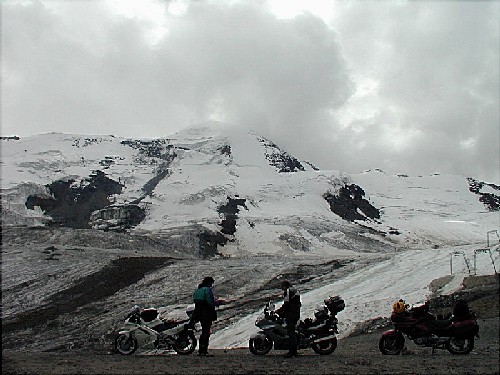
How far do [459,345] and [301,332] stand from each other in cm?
406

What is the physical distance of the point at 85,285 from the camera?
51.5 meters

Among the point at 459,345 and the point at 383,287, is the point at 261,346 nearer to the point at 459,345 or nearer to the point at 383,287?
the point at 459,345

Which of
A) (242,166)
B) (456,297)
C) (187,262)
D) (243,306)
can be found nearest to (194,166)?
(242,166)

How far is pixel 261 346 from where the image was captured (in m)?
13.2

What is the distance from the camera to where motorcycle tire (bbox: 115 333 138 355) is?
13.4 m

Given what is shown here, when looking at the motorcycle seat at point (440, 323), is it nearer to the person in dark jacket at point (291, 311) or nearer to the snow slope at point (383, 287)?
the person in dark jacket at point (291, 311)

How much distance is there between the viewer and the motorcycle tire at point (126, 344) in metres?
13.4

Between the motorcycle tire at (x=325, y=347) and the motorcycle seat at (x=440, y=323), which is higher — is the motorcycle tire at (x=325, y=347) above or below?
below

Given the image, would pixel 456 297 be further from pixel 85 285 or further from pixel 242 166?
pixel 242 166

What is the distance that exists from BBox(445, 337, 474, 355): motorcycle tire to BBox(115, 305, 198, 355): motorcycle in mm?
6611

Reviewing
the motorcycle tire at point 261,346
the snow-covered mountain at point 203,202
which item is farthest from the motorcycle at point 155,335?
the snow-covered mountain at point 203,202

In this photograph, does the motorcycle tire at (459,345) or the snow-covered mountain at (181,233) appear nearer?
the motorcycle tire at (459,345)

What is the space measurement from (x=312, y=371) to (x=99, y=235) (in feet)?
273

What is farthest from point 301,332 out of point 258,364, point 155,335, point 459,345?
point 459,345
